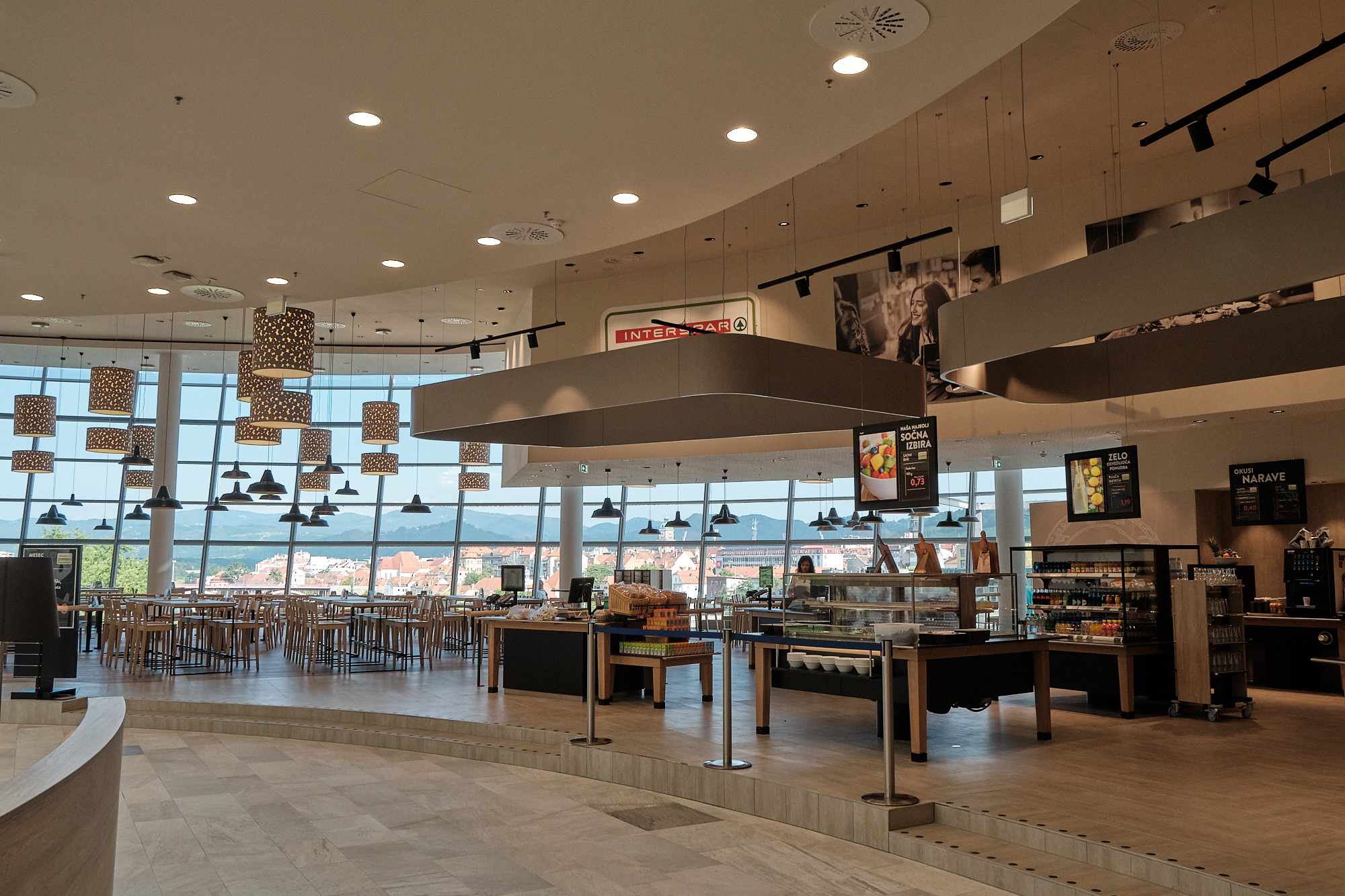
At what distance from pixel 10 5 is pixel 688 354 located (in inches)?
187

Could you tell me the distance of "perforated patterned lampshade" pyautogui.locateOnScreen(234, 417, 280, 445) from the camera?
13766 mm

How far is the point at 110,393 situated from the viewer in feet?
39.2

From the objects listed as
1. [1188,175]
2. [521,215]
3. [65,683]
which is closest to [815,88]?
[521,215]

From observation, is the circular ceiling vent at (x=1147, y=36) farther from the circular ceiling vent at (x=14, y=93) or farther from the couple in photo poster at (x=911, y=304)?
the circular ceiling vent at (x=14, y=93)

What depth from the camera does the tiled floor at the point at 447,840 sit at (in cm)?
453

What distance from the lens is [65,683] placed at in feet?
33.9

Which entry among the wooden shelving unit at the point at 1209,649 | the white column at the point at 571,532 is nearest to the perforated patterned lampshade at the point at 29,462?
the white column at the point at 571,532

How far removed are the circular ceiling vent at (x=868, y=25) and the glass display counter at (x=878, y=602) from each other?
13.9 feet

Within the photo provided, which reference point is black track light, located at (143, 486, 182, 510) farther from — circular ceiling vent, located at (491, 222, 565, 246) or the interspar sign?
circular ceiling vent, located at (491, 222, 565, 246)

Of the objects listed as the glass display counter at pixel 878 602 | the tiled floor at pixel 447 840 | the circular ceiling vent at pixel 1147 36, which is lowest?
the tiled floor at pixel 447 840

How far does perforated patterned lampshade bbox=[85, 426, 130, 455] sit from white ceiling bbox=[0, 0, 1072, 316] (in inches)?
306

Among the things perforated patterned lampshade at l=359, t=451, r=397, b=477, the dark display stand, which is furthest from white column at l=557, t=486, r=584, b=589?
the dark display stand

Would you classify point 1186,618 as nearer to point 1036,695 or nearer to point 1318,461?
point 1036,695

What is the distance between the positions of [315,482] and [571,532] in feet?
19.3
